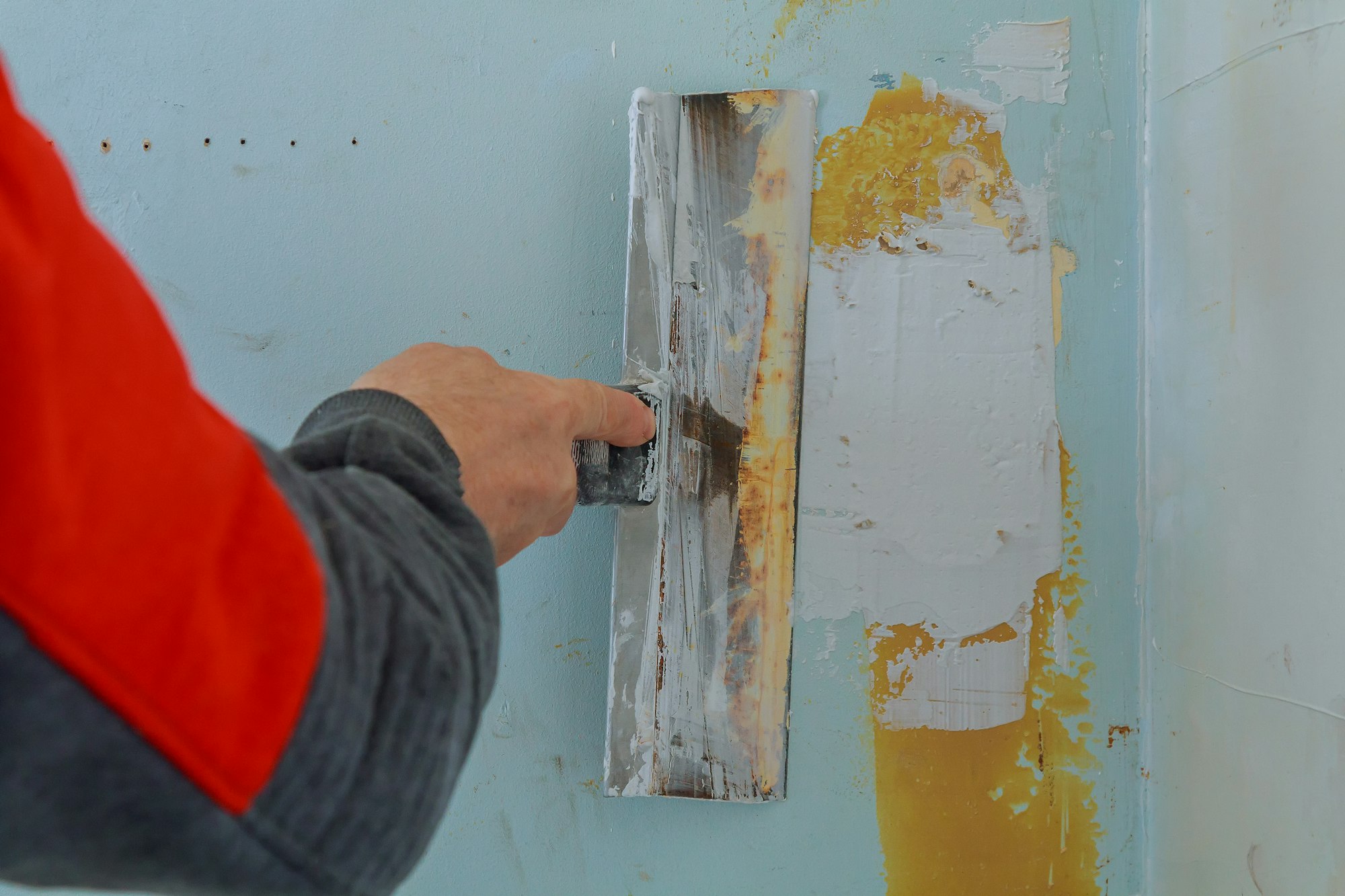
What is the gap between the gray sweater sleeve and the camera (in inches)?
11.8

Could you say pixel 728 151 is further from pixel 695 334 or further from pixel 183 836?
pixel 183 836

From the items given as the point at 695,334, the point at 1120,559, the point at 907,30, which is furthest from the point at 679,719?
the point at 907,30

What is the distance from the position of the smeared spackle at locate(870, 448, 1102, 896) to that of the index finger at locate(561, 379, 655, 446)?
19.6 inches

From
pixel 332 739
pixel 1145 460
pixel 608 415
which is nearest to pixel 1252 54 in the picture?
pixel 1145 460

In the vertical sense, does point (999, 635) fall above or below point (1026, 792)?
above

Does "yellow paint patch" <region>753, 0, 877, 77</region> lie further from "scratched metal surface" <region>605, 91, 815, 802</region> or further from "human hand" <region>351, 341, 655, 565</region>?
"human hand" <region>351, 341, 655, 565</region>

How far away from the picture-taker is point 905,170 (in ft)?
3.66

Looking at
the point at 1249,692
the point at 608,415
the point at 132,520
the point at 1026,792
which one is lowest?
the point at 1026,792

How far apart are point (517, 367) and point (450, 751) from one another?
81 centimetres

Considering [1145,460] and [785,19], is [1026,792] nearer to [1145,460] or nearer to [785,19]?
[1145,460]

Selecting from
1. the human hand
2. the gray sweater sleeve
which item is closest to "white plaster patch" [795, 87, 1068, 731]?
the human hand

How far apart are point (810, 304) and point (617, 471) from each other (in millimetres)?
389

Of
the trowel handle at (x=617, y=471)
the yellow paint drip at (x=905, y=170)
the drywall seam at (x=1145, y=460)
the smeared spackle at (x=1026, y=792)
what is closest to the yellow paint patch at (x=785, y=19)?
the yellow paint drip at (x=905, y=170)

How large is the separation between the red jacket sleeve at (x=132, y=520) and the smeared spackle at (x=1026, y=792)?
3.12 ft
